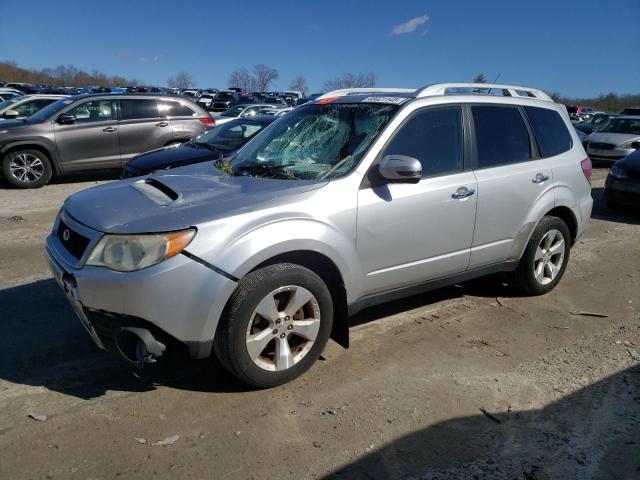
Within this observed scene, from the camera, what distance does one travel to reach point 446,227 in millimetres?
3926

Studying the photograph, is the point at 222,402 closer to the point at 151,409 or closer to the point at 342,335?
the point at 151,409

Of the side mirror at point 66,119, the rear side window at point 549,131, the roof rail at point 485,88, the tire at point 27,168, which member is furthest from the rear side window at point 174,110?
the rear side window at point 549,131

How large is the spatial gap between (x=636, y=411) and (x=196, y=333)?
2645 millimetres

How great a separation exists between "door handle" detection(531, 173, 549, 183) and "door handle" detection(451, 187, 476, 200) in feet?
2.74

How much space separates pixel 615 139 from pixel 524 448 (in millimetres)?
14663

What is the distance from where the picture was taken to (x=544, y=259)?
4902mm

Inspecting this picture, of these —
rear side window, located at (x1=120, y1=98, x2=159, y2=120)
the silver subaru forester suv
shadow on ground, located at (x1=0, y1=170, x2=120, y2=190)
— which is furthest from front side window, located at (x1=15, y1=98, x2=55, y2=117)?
the silver subaru forester suv

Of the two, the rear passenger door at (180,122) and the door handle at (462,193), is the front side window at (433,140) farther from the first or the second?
the rear passenger door at (180,122)

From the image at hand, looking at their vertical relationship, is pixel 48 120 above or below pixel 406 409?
above

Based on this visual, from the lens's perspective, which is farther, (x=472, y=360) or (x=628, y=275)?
(x=628, y=275)

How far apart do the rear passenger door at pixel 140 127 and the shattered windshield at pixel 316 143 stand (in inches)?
274

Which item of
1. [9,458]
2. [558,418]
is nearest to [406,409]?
[558,418]

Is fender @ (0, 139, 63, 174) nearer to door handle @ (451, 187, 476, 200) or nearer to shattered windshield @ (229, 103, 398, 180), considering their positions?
shattered windshield @ (229, 103, 398, 180)

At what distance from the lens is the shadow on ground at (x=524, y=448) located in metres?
2.62
